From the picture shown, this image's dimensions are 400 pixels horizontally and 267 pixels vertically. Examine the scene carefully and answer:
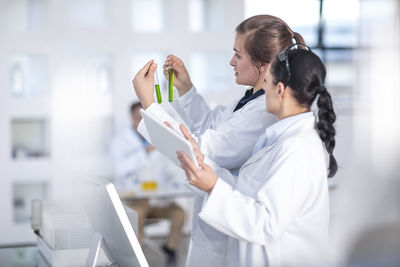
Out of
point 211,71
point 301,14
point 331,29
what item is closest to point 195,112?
point 211,71

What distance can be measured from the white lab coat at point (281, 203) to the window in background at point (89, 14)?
378 centimetres

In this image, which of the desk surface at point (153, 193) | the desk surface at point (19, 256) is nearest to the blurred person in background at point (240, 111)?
the desk surface at point (19, 256)

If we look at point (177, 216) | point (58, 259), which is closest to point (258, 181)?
point (58, 259)

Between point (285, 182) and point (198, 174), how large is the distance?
212mm

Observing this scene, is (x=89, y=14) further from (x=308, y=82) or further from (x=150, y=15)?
(x=308, y=82)

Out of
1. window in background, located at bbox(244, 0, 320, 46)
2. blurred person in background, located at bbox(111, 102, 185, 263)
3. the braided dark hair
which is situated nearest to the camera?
the braided dark hair

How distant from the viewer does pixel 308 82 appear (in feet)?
5.08

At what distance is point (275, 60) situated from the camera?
1.59 meters

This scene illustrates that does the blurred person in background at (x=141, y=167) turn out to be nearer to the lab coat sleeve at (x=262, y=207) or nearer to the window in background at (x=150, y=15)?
the window in background at (x=150, y=15)

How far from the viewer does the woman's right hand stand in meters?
2.05

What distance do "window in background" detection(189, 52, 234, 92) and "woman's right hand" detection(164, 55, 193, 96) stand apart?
3.30 metres

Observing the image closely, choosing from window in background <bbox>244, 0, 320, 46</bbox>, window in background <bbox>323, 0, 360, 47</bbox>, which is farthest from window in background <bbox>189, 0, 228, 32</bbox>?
window in background <bbox>323, 0, 360, 47</bbox>

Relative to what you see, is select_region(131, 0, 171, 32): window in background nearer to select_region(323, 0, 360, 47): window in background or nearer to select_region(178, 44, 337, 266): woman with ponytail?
select_region(323, 0, 360, 47): window in background

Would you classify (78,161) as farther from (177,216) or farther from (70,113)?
(177,216)
